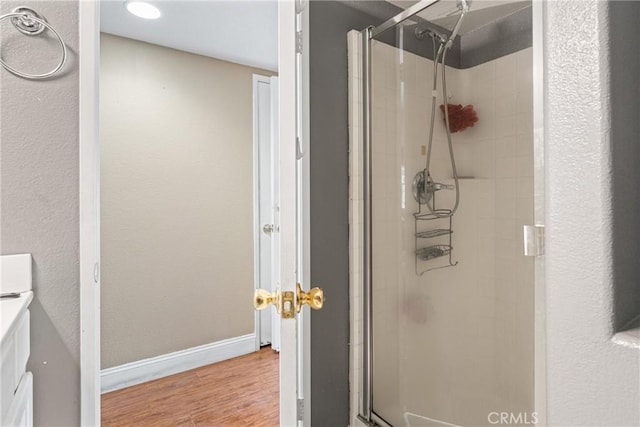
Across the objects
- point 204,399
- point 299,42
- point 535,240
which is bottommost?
point 204,399

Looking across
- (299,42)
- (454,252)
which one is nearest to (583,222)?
(299,42)

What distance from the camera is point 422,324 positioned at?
69.1 inches

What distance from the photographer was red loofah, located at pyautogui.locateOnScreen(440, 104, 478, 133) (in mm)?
1887

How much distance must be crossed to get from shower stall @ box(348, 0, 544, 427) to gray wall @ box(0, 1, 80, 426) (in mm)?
1050

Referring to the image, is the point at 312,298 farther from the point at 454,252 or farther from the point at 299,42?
the point at 454,252

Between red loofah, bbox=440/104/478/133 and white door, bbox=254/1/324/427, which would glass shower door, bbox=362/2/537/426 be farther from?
white door, bbox=254/1/324/427

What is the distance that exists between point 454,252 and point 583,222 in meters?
1.42

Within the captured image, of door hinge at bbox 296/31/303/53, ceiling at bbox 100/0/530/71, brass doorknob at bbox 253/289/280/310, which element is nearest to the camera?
brass doorknob at bbox 253/289/280/310

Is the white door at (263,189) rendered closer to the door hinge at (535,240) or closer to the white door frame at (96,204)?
the white door frame at (96,204)

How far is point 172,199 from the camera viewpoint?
232cm

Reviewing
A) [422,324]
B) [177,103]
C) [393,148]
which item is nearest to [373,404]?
[422,324]

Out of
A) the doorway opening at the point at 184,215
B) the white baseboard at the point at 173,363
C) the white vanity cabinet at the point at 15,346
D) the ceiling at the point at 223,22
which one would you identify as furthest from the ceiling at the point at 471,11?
the white baseboard at the point at 173,363

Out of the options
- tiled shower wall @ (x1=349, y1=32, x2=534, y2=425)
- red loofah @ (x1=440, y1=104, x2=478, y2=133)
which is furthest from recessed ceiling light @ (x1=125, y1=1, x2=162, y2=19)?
red loofah @ (x1=440, y1=104, x2=478, y2=133)

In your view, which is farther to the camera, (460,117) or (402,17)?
(460,117)
